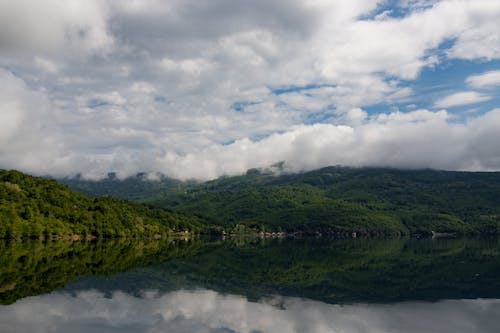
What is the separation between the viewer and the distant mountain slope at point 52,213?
127m

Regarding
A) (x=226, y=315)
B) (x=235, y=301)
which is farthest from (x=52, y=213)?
(x=226, y=315)

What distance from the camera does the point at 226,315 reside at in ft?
103

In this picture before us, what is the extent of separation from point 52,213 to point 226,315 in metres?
132

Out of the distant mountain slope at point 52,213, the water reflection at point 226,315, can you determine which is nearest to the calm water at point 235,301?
the water reflection at point 226,315

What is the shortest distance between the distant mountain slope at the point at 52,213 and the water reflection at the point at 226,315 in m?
103

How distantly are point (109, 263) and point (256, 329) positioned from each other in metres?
44.3

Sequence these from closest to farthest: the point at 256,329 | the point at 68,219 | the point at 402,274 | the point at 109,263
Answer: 1. the point at 256,329
2. the point at 402,274
3. the point at 109,263
4. the point at 68,219

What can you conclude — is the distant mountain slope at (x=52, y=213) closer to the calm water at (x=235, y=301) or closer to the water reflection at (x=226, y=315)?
the calm water at (x=235, y=301)

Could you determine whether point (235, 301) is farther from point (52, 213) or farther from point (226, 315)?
point (52, 213)

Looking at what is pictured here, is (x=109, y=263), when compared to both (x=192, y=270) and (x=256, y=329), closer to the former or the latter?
(x=192, y=270)

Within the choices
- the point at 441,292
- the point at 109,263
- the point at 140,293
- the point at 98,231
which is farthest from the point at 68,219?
the point at 441,292

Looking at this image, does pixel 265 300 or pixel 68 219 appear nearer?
pixel 265 300

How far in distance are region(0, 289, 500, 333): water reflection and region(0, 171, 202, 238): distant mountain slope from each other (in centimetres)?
10324

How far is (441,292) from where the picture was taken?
4444 centimetres
